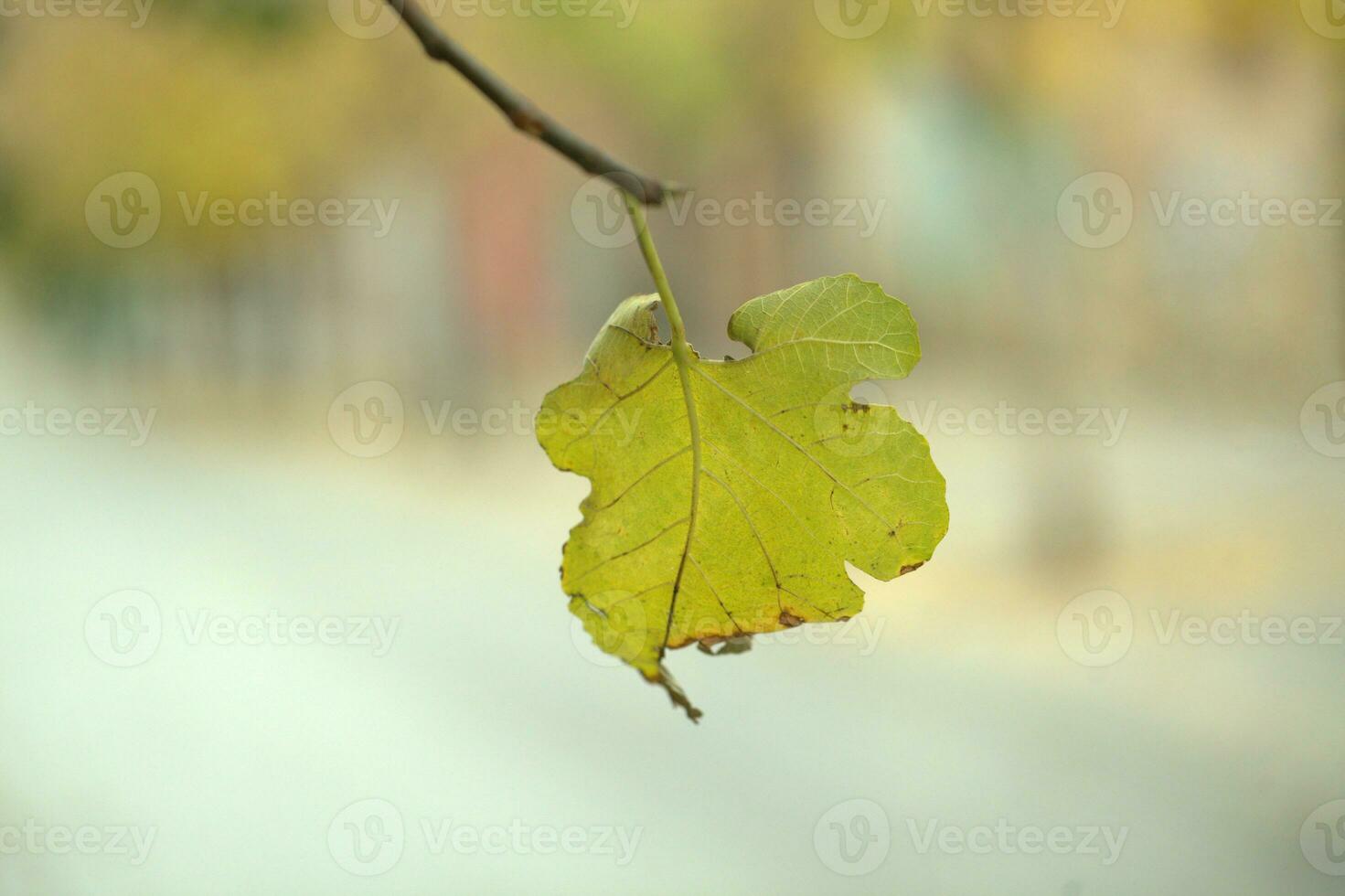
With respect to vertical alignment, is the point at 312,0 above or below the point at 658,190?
above

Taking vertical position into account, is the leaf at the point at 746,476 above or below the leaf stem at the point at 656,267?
below

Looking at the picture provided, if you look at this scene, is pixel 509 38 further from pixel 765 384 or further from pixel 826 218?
pixel 765 384

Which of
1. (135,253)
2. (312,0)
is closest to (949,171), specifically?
(312,0)

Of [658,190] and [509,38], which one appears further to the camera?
[509,38]

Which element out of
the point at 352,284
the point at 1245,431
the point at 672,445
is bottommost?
the point at 672,445
